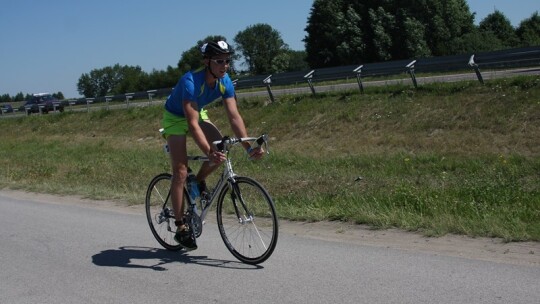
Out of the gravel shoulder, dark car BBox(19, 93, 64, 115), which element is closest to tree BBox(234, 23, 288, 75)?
dark car BBox(19, 93, 64, 115)

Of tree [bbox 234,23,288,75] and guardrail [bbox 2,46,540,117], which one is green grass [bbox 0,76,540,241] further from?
tree [bbox 234,23,288,75]

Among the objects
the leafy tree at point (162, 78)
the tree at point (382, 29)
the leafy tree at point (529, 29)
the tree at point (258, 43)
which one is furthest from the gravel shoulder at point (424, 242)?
the tree at point (258, 43)

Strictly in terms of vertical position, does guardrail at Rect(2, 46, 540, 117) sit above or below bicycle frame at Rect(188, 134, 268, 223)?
above

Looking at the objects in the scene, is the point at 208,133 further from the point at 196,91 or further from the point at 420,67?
the point at 420,67

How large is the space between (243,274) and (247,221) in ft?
1.76

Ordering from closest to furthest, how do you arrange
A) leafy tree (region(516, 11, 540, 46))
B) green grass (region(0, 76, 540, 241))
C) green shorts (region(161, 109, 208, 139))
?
green shorts (region(161, 109, 208, 139)), green grass (region(0, 76, 540, 241)), leafy tree (region(516, 11, 540, 46))

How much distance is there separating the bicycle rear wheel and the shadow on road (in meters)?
0.13

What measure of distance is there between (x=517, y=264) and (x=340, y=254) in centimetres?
161

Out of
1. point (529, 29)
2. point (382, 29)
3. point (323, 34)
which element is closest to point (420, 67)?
point (382, 29)

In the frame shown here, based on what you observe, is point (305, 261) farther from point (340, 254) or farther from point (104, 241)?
point (104, 241)

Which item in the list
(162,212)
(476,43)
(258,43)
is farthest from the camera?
(258,43)

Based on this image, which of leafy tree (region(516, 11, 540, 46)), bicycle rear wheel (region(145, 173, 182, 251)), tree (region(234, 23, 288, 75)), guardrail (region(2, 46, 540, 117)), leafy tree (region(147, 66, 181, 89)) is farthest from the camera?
tree (region(234, 23, 288, 75))

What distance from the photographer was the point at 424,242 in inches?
257

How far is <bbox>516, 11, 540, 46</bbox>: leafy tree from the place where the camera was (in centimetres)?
6119
